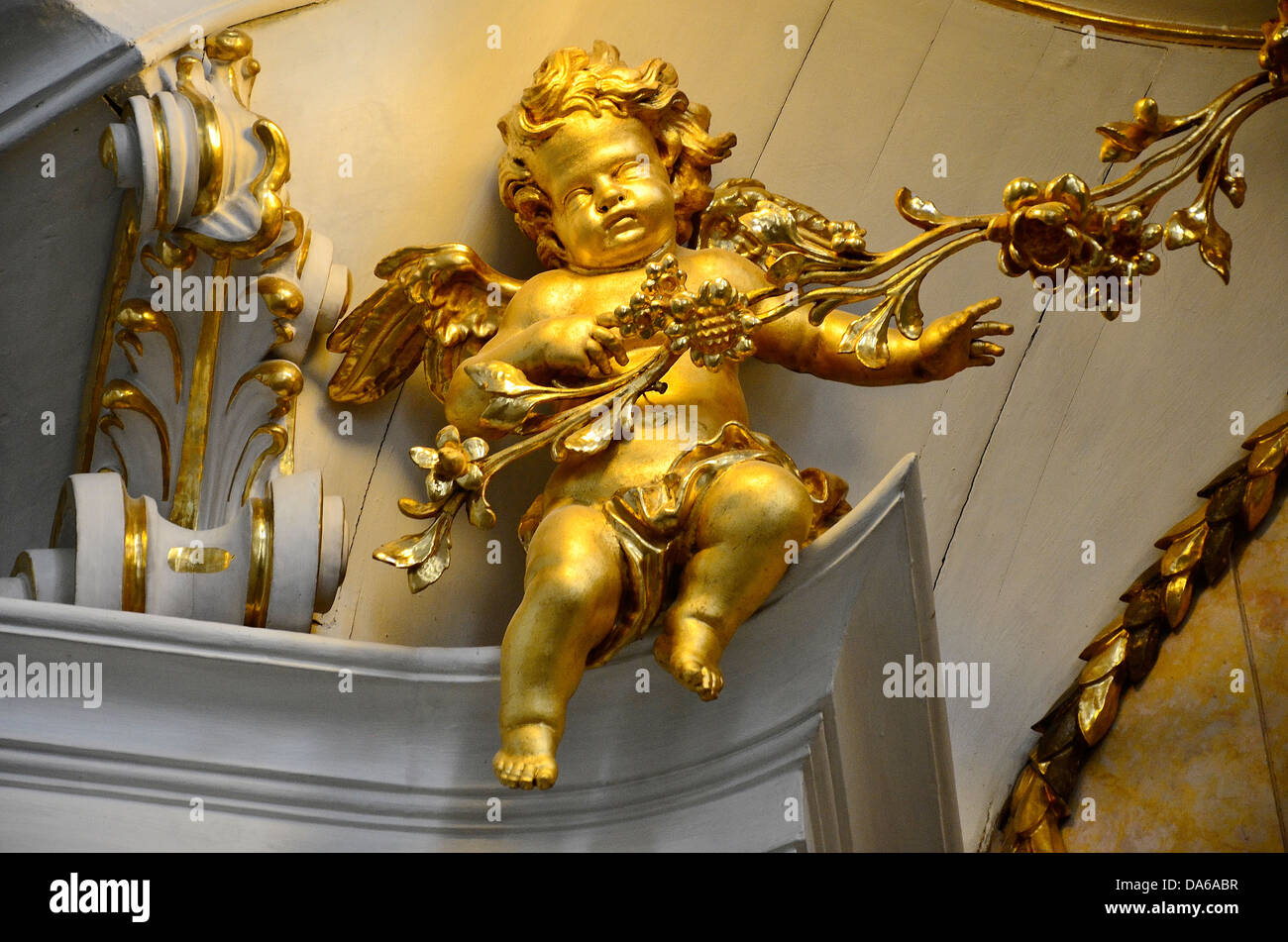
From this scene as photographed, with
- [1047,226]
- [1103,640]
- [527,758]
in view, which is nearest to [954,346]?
[1047,226]

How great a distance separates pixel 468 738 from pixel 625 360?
0.34 metres

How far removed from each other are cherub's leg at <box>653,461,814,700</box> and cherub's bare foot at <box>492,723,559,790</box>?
0.35 feet

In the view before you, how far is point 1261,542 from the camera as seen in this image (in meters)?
1.54

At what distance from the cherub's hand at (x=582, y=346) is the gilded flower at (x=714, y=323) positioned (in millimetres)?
94

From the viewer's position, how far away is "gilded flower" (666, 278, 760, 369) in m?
1.26

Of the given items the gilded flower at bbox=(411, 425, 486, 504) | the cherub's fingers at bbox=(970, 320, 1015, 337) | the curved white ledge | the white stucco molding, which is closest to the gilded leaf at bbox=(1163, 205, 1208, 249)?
the cherub's fingers at bbox=(970, 320, 1015, 337)

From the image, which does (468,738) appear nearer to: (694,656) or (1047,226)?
(694,656)

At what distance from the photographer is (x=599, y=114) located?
1.49 metres
